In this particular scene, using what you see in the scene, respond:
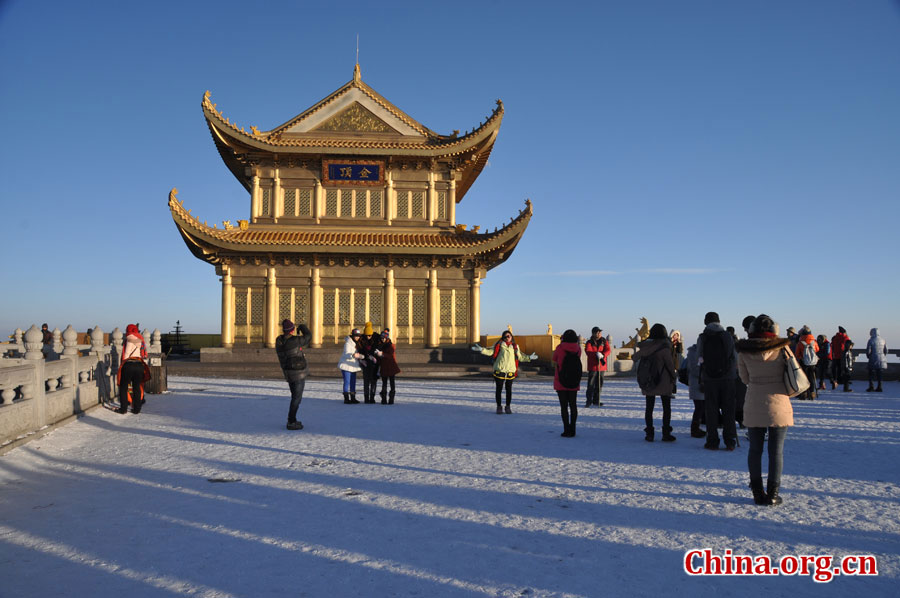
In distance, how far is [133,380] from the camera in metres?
11.0

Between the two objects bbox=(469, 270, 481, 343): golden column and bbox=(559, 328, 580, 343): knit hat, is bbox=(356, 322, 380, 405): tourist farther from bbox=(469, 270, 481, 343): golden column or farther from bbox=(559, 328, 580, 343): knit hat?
bbox=(469, 270, 481, 343): golden column

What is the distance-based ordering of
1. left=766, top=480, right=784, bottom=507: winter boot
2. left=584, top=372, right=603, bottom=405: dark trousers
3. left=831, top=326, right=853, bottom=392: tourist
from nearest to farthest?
left=766, top=480, right=784, bottom=507: winter boot → left=584, top=372, right=603, bottom=405: dark trousers → left=831, top=326, right=853, bottom=392: tourist

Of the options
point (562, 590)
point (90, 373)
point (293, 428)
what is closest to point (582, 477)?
point (562, 590)

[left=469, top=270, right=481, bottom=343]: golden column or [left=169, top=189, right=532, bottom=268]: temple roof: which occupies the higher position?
A: [left=169, top=189, right=532, bottom=268]: temple roof

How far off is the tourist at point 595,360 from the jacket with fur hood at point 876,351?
7602 millimetres

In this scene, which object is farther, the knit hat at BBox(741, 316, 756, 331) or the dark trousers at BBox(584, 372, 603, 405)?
the dark trousers at BBox(584, 372, 603, 405)

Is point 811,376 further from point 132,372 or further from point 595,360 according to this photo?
point 132,372

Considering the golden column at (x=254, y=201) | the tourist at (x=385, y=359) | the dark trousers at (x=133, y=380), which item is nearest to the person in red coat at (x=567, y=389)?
the tourist at (x=385, y=359)

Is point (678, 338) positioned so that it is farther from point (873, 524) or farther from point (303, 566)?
point (303, 566)

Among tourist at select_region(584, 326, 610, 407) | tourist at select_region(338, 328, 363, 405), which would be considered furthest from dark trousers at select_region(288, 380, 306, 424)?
tourist at select_region(584, 326, 610, 407)

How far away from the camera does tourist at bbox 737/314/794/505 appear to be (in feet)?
16.8

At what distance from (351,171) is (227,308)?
7488mm

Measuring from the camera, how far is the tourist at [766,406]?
511 centimetres

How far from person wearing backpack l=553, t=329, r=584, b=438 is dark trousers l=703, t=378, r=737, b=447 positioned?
169cm
